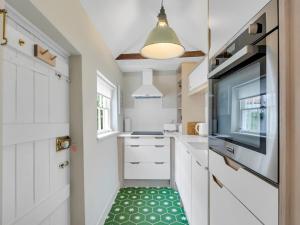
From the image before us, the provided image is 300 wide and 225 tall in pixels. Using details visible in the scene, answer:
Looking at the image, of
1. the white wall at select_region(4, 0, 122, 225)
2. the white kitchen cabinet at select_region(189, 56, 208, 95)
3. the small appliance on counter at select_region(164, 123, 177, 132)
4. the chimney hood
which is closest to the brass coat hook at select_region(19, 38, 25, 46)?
the white wall at select_region(4, 0, 122, 225)

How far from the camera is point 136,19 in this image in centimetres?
233

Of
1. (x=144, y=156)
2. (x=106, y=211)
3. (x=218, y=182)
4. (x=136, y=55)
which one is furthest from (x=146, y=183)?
(x=218, y=182)

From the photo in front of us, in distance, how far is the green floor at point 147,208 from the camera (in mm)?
2256

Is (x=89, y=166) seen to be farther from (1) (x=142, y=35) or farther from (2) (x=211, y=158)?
(1) (x=142, y=35)

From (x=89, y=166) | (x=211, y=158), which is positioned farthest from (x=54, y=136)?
(x=211, y=158)

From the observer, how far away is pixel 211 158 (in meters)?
1.13

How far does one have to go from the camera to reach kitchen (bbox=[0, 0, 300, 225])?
0.53 meters

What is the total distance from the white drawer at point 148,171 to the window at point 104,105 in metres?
0.78

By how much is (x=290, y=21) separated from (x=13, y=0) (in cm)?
109

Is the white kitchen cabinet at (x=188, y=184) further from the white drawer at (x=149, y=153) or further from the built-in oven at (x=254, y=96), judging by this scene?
the white drawer at (x=149, y=153)

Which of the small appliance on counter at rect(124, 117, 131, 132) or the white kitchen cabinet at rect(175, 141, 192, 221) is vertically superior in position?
the small appliance on counter at rect(124, 117, 131, 132)

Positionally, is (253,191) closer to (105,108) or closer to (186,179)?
(186,179)

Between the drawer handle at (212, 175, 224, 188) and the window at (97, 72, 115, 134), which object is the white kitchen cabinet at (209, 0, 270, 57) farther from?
the window at (97, 72, 115, 134)

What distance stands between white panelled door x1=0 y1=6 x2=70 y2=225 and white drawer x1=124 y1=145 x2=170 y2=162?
5.81 ft
